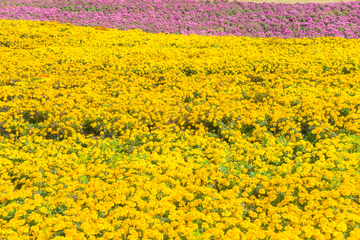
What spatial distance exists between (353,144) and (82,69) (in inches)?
403

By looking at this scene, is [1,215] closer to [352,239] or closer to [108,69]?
[352,239]

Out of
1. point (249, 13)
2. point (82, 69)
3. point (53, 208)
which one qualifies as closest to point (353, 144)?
point (53, 208)

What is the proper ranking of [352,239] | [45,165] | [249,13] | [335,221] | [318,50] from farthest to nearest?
[249,13]
[318,50]
[45,165]
[335,221]
[352,239]

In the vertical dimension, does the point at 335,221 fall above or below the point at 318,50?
below

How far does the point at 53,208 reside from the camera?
204 inches

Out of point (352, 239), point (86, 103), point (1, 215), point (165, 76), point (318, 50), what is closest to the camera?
point (352, 239)

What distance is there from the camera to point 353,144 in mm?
6949

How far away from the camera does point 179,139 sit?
25.7ft

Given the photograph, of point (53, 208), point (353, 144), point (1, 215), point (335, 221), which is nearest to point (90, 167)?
point (53, 208)

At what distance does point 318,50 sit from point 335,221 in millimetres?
11925

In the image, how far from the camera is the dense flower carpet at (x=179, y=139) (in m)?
4.75

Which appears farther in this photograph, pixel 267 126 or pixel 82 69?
pixel 82 69

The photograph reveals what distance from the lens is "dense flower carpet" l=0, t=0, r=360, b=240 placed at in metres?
4.75

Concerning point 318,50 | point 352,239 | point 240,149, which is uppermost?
point 318,50
